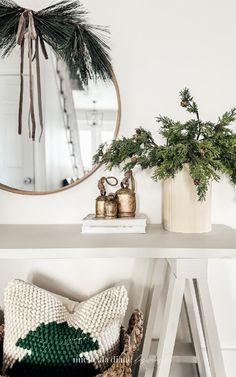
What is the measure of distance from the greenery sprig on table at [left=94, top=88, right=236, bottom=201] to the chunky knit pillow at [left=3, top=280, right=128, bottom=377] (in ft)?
1.51

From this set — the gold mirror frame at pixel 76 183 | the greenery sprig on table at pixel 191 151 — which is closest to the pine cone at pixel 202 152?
the greenery sprig on table at pixel 191 151

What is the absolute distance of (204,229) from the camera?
101 cm

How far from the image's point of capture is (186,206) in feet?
3.24

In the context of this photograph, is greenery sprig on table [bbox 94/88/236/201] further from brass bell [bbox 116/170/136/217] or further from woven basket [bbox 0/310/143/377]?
woven basket [bbox 0/310/143/377]

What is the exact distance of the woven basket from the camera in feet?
3.03

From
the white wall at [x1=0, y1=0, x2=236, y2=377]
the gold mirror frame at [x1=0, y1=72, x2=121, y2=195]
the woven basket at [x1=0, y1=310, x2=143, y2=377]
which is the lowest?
the woven basket at [x1=0, y1=310, x2=143, y2=377]

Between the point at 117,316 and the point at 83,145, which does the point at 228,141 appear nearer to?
the point at 83,145

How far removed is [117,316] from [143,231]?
0.30m

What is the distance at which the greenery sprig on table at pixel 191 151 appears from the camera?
35.5 inches

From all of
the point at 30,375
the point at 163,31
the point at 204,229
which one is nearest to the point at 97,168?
the point at 204,229

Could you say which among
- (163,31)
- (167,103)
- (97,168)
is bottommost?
(97,168)

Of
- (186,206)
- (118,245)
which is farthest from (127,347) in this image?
(186,206)

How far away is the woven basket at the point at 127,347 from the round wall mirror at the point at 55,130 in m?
0.56

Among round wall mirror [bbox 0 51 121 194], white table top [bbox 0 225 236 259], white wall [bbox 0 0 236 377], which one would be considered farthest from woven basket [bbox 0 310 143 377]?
round wall mirror [bbox 0 51 121 194]
